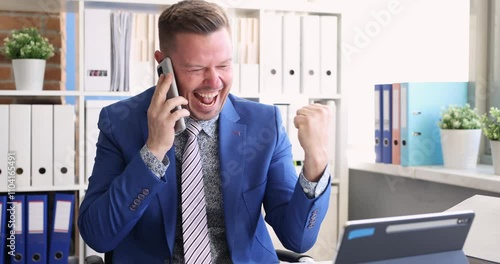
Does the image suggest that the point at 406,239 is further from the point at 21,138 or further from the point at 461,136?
the point at 21,138

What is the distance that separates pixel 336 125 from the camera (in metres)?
3.03

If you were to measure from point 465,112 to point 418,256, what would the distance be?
1634 millimetres

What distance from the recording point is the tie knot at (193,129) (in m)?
1.65

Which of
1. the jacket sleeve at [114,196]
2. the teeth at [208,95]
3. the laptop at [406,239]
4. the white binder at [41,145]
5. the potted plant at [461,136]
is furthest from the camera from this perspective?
the white binder at [41,145]

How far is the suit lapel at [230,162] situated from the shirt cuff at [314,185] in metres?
0.20

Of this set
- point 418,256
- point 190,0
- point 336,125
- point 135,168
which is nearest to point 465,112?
point 336,125

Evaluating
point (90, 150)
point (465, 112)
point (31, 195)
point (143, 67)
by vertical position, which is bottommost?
point (31, 195)

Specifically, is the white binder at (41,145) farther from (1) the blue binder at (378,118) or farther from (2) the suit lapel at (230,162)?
(1) the blue binder at (378,118)

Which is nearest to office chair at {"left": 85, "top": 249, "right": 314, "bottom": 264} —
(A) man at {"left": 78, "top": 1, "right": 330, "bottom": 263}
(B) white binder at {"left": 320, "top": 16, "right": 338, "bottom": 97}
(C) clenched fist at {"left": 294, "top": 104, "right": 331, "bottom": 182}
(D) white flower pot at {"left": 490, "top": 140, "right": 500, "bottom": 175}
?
(A) man at {"left": 78, "top": 1, "right": 330, "bottom": 263}

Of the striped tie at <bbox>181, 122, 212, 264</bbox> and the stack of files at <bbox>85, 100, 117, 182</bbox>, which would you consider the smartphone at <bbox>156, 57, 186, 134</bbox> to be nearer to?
the striped tie at <bbox>181, 122, 212, 264</bbox>

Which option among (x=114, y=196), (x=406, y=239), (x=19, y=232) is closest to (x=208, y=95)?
(x=114, y=196)

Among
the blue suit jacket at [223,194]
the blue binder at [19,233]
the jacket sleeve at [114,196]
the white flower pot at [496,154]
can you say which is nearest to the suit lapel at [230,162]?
the blue suit jacket at [223,194]

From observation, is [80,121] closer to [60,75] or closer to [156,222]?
[60,75]

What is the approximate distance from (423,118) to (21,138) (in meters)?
1.70
